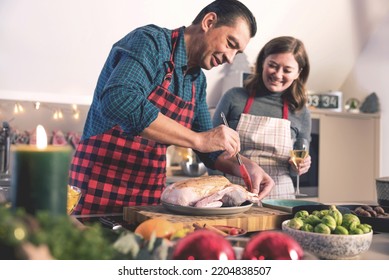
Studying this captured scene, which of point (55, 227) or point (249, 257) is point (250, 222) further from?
point (55, 227)

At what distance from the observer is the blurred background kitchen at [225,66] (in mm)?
2795

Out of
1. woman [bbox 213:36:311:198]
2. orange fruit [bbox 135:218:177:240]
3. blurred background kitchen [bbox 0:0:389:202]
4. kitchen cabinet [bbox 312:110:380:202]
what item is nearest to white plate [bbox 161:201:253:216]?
orange fruit [bbox 135:218:177:240]

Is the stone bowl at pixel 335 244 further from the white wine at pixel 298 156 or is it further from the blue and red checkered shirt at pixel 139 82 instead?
the white wine at pixel 298 156

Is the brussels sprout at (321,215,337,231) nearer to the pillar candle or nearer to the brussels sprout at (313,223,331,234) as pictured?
the brussels sprout at (313,223,331,234)

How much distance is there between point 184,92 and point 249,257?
1.07m

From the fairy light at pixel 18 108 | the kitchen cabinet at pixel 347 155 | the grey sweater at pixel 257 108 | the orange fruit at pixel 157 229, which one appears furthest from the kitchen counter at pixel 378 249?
the kitchen cabinet at pixel 347 155

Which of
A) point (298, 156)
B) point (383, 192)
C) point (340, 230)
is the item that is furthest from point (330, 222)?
point (298, 156)

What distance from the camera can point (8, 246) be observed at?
0.44 m

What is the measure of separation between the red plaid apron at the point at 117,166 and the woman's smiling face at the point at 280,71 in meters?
0.59

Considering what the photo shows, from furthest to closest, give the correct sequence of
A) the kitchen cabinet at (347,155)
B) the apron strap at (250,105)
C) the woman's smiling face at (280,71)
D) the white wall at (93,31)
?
the kitchen cabinet at (347,155) → the white wall at (93,31) → the apron strap at (250,105) → the woman's smiling face at (280,71)

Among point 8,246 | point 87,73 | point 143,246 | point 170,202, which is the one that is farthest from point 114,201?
point 87,73

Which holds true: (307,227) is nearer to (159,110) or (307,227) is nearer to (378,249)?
(378,249)

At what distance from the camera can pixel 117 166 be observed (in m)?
1.53

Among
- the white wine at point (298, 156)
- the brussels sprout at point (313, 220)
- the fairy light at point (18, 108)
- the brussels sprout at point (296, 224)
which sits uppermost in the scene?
the fairy light at point (18, 108)
